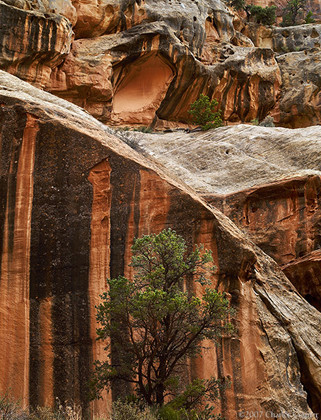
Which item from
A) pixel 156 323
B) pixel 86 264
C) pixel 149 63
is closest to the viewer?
pixel 156 323

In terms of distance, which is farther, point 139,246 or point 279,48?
point 279,48

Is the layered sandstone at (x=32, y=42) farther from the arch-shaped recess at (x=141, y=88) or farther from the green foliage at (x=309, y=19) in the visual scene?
the green foliage at (x=309, y=19)

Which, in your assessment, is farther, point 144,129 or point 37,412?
point 144,129

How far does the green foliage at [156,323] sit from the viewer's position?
35.9 feet

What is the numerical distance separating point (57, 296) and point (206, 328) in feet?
11.1

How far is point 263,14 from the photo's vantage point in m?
44.6

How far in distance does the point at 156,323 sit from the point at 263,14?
3895 centimetres

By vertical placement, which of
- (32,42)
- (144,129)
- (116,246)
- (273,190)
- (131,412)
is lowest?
(131,412)

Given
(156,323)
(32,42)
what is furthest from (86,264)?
(32,42)

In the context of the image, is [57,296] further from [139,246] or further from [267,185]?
[267,185]

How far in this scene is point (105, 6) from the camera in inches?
1261

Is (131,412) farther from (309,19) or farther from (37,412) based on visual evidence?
(309,19)

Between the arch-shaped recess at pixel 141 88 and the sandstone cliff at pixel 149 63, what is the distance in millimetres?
59

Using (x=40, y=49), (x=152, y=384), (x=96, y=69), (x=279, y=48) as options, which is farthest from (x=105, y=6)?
(x=152, y=384)
